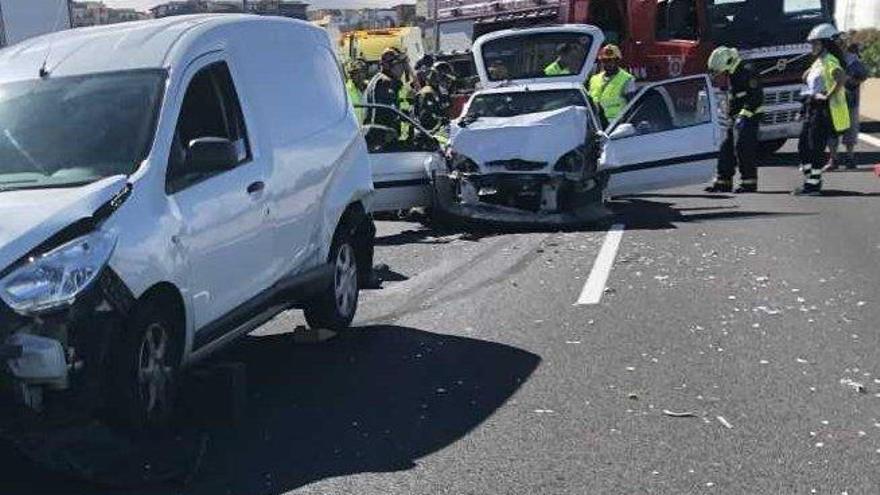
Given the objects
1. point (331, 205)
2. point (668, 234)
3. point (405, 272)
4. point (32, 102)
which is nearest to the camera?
point (32, 102)

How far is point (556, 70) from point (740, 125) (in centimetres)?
249

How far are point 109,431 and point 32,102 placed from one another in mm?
1806

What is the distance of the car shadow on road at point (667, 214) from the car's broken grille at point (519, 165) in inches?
45.7

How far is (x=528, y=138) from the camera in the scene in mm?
11656

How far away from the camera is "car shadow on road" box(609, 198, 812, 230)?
39.3 feet

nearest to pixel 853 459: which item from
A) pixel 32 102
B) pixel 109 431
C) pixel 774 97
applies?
pixel 109 431

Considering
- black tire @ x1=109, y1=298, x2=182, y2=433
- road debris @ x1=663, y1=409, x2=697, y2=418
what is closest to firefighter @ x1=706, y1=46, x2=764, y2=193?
road debris @ x1=663, y1=409, x2=697, y2=418

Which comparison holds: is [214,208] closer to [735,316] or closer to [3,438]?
[3,438]

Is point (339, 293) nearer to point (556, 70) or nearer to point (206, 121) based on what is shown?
point (206, 121)

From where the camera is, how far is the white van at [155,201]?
4.35 meters

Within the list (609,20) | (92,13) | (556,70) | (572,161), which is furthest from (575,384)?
(92,13)

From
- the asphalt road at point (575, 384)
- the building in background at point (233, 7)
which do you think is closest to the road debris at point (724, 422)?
the asphalt road at point (575, 384)

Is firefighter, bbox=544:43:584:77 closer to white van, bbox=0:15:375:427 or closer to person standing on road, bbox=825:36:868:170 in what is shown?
person standing on road, bbox=825:36:868:170

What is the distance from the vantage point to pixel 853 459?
15.2 feet
